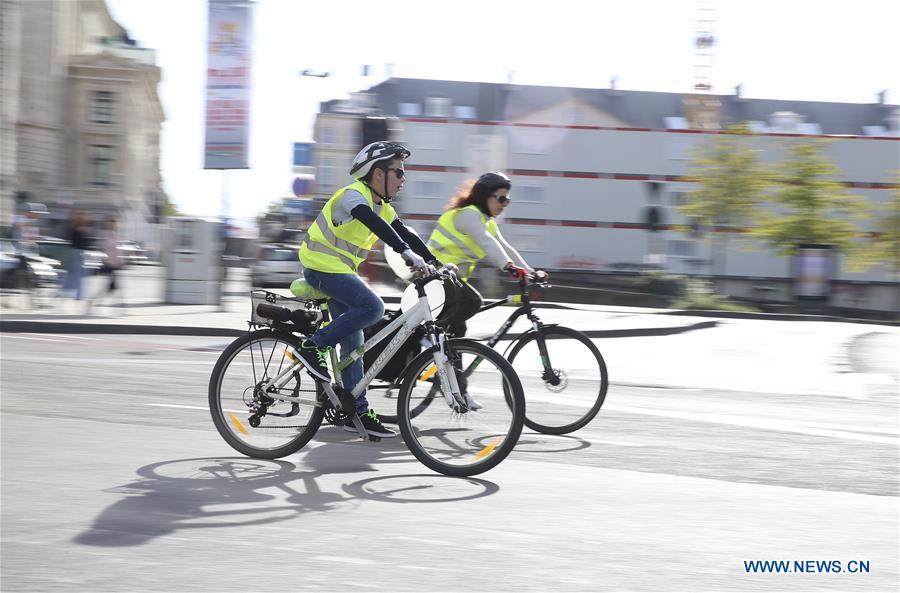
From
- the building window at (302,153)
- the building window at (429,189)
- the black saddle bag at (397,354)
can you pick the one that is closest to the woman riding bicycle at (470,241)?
the black saddle bag at (397,354)

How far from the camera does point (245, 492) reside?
507 cm

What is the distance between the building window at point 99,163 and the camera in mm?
82438

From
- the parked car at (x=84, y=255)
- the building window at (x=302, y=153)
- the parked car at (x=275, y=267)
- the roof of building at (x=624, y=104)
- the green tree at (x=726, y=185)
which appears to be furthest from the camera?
the roof of building at (x=624, y=104)

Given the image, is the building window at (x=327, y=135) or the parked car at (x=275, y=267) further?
the building window at (x=327, y=135)

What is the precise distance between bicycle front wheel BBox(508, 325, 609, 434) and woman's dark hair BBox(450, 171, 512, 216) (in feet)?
3.14

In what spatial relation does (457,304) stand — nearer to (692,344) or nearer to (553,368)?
(553,368)

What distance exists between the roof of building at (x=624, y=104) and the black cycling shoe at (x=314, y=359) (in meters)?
72.3

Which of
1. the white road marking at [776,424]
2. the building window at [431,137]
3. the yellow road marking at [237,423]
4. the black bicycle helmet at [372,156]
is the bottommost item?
the white road marking at [776,424]

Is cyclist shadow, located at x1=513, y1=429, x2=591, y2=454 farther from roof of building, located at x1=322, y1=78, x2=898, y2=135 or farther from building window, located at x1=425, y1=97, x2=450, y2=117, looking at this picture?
building window, located at x1=425, y1=97, x2=450, y2=117

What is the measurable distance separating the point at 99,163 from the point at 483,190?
80.6 m

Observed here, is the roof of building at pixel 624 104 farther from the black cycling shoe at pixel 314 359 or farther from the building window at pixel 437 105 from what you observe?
the black cycling shoe at pixel 314 359

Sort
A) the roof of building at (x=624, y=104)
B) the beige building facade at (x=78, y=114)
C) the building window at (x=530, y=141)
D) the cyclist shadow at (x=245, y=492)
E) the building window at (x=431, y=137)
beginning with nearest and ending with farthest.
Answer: the cyclist shadow at (x=245, y=492) < the building window at (x=530, y=141) < the building window at (x=431, y=137) < the beige building facade at (x=78, y=114) < the roof of building at (x=624, y=104)

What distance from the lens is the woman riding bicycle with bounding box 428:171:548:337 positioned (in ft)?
23.4

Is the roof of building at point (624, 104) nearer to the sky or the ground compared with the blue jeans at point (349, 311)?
nearer to the sky
